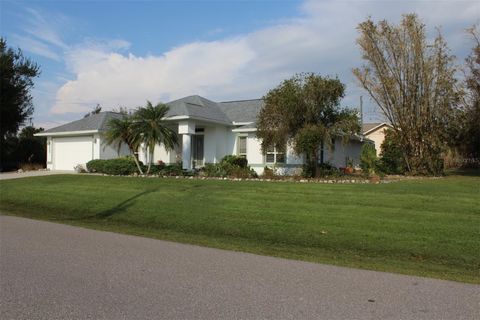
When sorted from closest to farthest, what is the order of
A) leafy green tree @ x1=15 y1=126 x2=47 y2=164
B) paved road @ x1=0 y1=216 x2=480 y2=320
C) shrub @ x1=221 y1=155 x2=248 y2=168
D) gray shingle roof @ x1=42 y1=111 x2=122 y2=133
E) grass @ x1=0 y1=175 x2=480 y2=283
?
paved road @ x1=0 y1=216 x2=480 y2=320 < grass @ x1=0 y1=175 x2=480 y2=283 < shrub @ x1=221 y1=155 x2=248 y2=168 < gray shingle roof @ x1=42 y1=111 x2=122 y2=133 < leafy green tree @ x1=15 y1=126 x2=47 y2=164

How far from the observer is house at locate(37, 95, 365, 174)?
2531 centimetres

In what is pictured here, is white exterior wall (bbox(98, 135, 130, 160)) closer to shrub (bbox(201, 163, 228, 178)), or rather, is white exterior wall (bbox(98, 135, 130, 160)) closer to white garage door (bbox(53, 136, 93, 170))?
white garage door (bbox(53, 136, 93, 170))

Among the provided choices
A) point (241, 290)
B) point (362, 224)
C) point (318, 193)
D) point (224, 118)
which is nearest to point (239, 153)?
point (224, 118)

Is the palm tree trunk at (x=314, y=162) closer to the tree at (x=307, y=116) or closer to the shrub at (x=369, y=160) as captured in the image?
the tree at (x=307, y=116)

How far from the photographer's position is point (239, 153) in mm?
26828

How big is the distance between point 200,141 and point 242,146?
3074 millimetres

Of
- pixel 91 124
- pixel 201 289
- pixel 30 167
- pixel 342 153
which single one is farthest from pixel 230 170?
pixel 30 167

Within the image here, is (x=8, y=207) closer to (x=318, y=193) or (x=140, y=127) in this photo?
(x=140, y=127)

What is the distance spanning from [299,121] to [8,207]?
41.5 ft

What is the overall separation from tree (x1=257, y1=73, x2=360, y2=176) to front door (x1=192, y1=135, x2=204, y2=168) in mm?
7680

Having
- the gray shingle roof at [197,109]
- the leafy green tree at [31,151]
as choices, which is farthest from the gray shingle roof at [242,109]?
the leafy green tree at [31,151]

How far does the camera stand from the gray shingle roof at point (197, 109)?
25609 mm

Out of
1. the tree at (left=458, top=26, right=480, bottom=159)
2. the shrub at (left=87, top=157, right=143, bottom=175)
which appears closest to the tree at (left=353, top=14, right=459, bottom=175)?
the tree at (left=458, top=26, right=480, bottom=159)

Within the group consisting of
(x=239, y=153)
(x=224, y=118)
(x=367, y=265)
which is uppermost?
(x=224, y=118)
